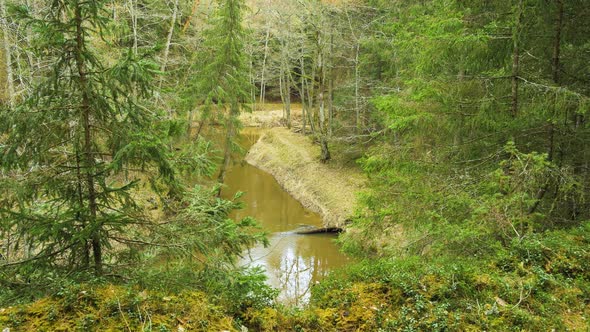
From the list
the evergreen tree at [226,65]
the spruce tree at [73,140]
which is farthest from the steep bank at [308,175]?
the spruce tree at [73,140]

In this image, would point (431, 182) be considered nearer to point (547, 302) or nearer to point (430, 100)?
point (430, 100)

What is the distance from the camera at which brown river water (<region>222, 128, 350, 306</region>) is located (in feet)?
33.8

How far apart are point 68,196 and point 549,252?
534cm

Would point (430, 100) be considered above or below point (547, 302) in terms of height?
above

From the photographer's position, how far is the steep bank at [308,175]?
15.3 metres

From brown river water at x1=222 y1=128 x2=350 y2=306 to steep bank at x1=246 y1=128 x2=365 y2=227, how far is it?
0.50 m

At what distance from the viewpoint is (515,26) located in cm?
570

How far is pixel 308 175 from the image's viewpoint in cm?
1895

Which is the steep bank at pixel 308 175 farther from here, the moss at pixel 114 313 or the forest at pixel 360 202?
the moss at pixel 114 313

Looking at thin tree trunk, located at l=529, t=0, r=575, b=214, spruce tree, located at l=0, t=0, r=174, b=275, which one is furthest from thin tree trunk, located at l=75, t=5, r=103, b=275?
thin tree trunk, located at l=529, t=0, r=575, b=214

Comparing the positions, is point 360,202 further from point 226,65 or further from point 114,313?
point 226,65

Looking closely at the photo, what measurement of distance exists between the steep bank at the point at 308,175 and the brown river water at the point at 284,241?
499mm

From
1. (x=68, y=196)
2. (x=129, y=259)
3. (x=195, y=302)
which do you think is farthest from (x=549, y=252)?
(x=68, y=196)

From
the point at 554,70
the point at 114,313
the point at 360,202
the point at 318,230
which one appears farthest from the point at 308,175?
the point at 114,313
